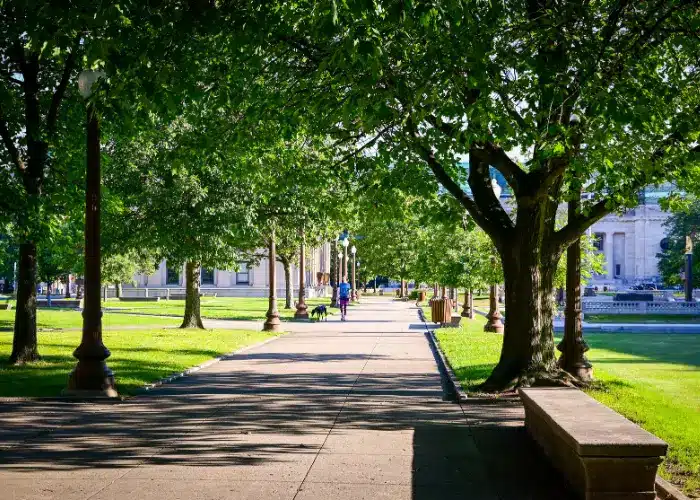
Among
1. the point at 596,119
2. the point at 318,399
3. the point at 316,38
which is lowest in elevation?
the point at 318,399

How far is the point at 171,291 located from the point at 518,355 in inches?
2947

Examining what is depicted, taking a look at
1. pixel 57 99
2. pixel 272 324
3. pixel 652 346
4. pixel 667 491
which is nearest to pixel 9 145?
pixel 57 99

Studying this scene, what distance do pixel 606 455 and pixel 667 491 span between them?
1528mm

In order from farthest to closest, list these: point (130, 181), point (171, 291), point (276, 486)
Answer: point (171, 291)
point (130, 181)
point (276, 486)

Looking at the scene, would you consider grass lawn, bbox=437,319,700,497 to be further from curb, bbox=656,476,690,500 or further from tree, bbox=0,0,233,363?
tree, bbox=0,0,233,363

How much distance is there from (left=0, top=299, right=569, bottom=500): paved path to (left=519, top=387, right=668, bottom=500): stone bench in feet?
1.14

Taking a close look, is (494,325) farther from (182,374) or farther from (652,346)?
(182,374)

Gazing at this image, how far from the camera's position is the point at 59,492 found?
7.52 meters

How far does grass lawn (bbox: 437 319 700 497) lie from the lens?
9.75 meters

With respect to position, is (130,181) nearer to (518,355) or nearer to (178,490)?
(518,355)

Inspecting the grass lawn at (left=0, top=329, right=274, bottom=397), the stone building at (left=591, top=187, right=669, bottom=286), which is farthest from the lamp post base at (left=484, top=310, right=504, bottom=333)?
the stone building at (left=591, top=187, right=669, bottom=286)

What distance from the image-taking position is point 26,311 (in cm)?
1902

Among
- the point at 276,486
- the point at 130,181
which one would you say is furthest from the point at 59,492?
the point at 130,181

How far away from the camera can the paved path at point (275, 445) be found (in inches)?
303
